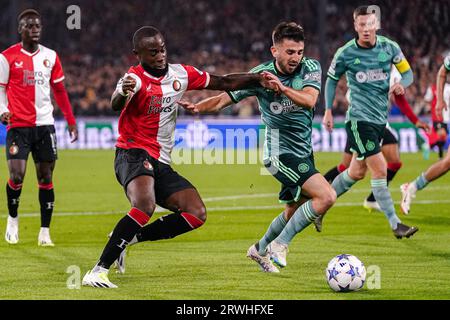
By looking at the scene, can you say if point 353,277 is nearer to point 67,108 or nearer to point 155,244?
point 155,244

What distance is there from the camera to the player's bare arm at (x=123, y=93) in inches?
297

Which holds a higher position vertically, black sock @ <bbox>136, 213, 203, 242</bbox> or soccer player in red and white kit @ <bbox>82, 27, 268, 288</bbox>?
soccer player in red and white kit @ <bbox>82, 27, 268, 288</bbox>

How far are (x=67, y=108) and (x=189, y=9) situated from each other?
27706 millimetres

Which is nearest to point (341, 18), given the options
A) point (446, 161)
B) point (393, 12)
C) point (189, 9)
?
point (393, 12)

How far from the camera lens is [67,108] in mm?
10961

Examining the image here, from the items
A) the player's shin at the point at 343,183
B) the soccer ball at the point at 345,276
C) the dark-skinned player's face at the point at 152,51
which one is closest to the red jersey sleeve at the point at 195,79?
the dark-skinned player's face at the point at 152,51

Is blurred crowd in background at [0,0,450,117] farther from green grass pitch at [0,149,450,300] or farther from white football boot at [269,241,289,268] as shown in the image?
white football boot at [269,241,289,268]

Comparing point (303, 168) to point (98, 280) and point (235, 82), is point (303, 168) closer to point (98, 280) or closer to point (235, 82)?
point (235, 82)

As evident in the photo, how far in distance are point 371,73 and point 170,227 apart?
12.3 ft

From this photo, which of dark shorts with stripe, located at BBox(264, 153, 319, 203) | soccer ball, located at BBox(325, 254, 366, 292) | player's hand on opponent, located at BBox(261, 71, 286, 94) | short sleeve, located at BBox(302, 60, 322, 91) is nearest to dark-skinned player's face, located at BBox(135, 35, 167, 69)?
player's hand on opponent, located at BBox(261, 71, 286, 94)

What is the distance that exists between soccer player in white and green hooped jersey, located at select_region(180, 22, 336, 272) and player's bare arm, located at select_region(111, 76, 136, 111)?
809 millimetres

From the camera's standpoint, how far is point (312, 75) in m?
8.52

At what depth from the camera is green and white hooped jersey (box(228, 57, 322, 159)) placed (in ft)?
28.1

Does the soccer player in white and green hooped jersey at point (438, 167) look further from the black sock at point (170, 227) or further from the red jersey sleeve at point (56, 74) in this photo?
the black sock at point (170, 227)
